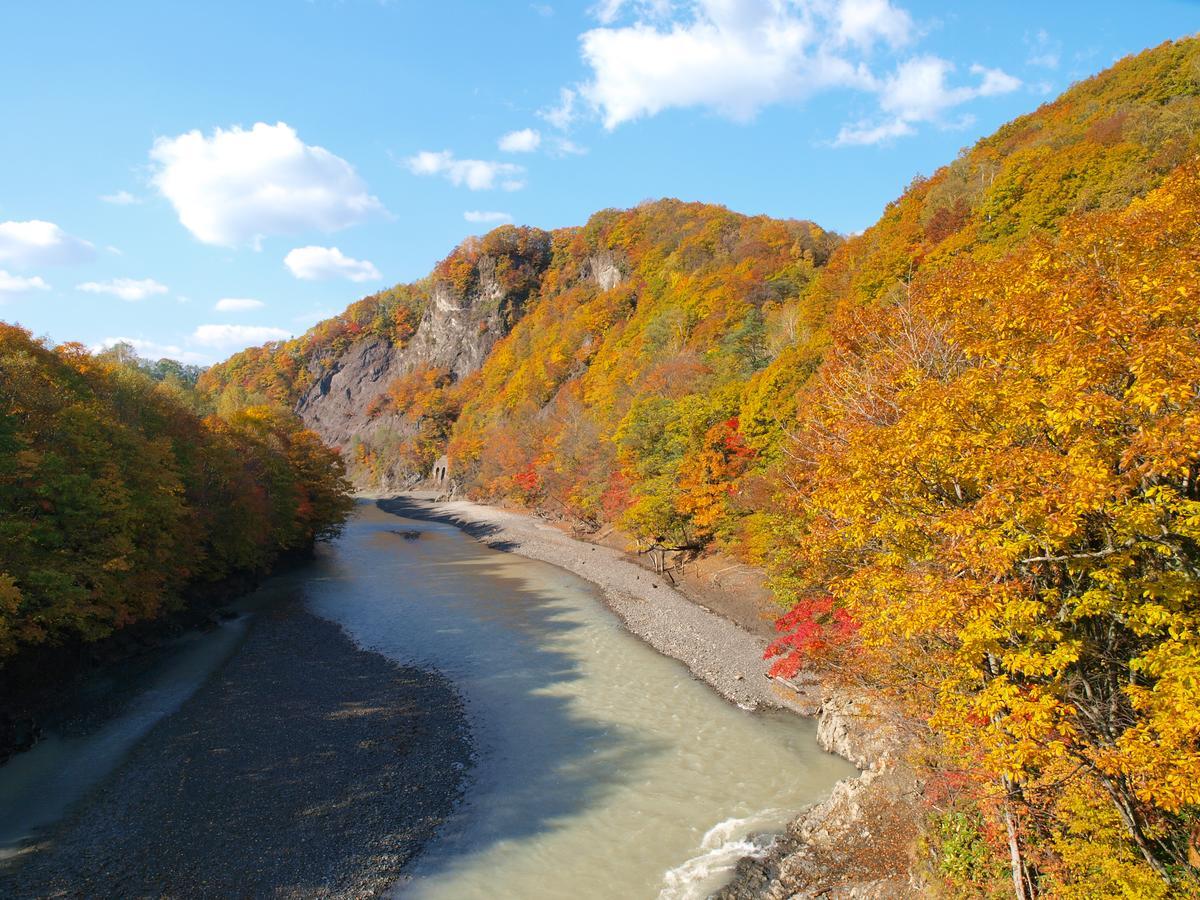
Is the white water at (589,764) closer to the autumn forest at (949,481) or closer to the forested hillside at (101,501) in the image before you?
the autumn forest at (949,481)

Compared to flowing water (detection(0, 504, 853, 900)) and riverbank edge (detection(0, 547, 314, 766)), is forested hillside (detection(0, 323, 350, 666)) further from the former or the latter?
flowing water (detection(0, 504, 853, 900))

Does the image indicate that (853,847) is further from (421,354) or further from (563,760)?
(421,354)

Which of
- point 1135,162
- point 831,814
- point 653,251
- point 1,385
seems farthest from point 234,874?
point 653,251

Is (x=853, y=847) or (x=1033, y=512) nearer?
(x=1033, y=512)

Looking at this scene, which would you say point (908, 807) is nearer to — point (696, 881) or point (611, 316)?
point (696, 881)

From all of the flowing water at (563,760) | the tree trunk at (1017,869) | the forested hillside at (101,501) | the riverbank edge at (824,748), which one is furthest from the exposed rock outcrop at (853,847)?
the forested hillside at (101,501)

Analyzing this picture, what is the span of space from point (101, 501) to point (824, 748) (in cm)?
2329

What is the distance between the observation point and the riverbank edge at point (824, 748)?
426 inches

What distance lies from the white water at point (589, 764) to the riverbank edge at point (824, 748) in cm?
55

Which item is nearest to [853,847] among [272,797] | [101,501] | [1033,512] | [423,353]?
[1033,512]

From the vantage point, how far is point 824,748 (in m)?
15.8

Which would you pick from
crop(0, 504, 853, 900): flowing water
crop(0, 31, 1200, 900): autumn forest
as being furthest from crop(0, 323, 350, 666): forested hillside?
crop(0, 504, 853, 900): flowing water

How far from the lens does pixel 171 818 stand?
13016 mm

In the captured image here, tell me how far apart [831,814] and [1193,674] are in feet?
26.9
